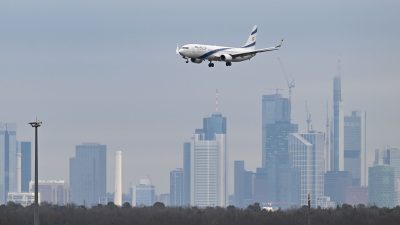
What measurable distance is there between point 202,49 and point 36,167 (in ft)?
153

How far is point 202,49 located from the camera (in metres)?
185

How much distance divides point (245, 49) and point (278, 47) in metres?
18.2

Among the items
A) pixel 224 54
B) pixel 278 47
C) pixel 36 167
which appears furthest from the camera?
pixel 224 54

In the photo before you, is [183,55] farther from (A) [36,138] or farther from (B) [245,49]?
(A) [36,138]

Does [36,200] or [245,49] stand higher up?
[245,49]

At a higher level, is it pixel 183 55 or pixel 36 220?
pixel 183 55

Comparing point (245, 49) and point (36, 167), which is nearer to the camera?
point (36, 167)

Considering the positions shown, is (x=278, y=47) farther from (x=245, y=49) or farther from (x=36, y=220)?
(x=36, y=220)

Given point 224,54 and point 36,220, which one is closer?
point 36,220

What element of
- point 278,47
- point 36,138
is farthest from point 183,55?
point 36,138

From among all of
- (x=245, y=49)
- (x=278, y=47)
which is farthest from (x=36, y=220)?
(x=245, y=49)

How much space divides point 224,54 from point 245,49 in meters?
6.14

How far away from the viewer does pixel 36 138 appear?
144625 mm

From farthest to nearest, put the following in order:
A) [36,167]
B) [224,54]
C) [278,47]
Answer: [224,54], [278,47], [36,167]
